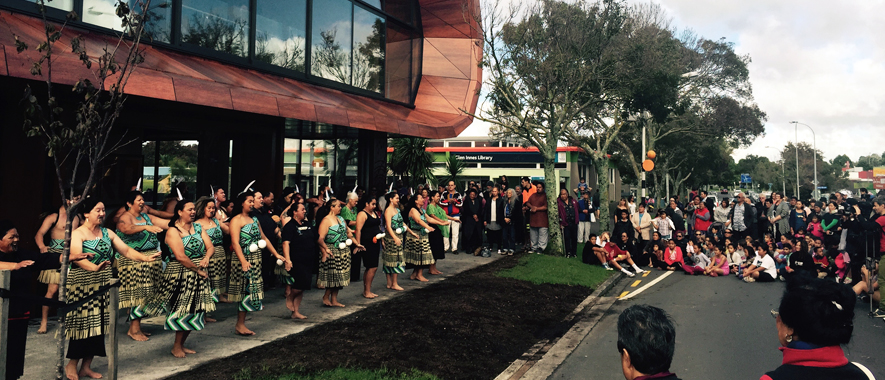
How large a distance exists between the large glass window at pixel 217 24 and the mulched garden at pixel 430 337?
601cm

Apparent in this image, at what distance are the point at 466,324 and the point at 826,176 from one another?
80.7 metres

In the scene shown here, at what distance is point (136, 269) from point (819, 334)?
21.8 ft

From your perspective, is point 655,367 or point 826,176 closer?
point 655,367

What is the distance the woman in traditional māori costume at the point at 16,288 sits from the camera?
15.3ft

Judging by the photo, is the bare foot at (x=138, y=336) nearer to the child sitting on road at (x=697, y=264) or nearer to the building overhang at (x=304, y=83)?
the building overhang at (x=304, y=83)

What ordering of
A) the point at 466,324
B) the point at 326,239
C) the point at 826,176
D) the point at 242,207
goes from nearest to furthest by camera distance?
the point at 242,207, the point at 466,324, the point at 326,239, the point at 826,176

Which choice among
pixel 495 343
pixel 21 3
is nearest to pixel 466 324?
pixel 495 343

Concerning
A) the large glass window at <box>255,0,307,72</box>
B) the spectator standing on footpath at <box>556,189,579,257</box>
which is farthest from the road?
the large glass window at <box>255,0,307,72</box>

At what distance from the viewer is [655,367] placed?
7.88ft

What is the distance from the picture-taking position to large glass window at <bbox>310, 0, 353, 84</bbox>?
1374cm

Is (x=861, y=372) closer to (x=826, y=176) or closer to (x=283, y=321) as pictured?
(x=283, y=321)

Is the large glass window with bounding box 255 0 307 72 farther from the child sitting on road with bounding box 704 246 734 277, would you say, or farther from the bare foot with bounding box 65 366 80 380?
the child sitting on road with bounding box 704 246 734 277

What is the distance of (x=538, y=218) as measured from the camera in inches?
607

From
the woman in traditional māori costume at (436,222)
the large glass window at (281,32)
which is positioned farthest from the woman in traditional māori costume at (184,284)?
the large glass window at (281,32)
